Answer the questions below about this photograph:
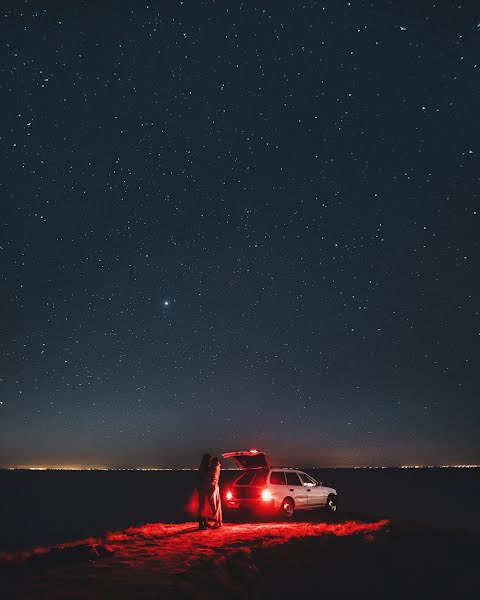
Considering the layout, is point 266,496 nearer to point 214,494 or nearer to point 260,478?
point 260,478

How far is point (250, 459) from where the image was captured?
1844 centimetres

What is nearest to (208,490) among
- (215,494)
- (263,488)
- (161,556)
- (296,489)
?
(215,494)

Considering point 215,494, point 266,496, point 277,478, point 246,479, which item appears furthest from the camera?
point 277,478

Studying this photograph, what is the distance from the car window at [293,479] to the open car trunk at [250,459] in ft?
4.14

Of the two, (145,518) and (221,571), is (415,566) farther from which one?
(145,518)

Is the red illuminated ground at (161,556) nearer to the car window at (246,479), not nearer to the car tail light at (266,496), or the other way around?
the car tail light at (266,496)

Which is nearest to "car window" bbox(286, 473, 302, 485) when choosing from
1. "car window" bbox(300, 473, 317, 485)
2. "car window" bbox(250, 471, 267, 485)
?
"car window" bbox(300, 473, 317, 485)

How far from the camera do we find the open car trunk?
709 inches

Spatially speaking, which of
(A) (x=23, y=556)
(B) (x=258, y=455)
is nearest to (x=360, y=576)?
(B) (x=258, y=455)

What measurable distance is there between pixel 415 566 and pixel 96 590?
9.07 metres

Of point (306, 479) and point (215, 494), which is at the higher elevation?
point (306, 479)

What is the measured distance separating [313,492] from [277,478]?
2.35 m

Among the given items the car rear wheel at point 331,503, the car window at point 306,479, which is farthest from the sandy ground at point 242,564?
the car rear wheel at point 331,503

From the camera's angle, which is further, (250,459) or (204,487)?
(250,459)
